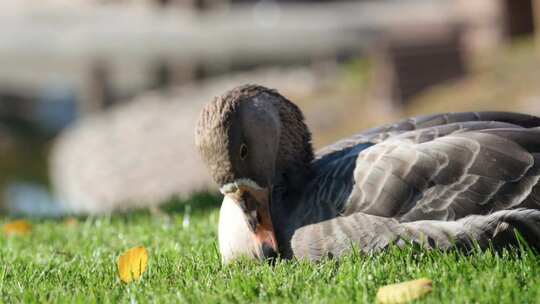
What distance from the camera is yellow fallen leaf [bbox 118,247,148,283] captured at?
4297 mm

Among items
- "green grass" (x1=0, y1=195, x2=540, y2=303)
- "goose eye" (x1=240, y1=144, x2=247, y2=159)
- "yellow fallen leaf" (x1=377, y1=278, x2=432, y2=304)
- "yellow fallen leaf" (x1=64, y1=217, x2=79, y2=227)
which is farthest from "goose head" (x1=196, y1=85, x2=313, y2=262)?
"yellow fallen leaf" (x1=64, y1=217, x2=79, y2=227)

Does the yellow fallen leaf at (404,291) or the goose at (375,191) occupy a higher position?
the goose at (375,191)

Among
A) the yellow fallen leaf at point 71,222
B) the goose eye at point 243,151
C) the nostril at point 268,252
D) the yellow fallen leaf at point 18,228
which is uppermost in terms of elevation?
the goose eye at point 243,151

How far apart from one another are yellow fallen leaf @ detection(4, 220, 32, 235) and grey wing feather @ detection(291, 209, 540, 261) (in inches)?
113

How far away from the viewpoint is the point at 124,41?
39406 millimetres

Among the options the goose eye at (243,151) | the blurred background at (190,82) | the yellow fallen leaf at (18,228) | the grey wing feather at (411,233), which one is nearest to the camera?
the grey wing feather at (411,233)

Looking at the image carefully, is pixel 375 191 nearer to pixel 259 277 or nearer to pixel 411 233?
pixel 411 233

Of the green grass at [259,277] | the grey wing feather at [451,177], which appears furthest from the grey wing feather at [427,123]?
the green grass at [259,277]

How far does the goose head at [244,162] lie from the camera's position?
441 centimetres

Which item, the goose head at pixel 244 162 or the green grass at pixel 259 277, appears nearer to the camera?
the green grass at pixel 259 277

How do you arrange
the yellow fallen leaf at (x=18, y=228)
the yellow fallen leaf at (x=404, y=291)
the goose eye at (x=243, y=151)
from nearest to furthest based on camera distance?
the yellow fallen leaf at (x=404, y=291), the goose eye at (x=243, y=151), the yellow fallen leaf at (x=18, y=228)

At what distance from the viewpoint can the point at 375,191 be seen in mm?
4457

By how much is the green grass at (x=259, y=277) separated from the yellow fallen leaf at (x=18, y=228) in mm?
1301

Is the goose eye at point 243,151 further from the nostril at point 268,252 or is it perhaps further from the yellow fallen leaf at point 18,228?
the yellow fallen leaf at point 18,228
